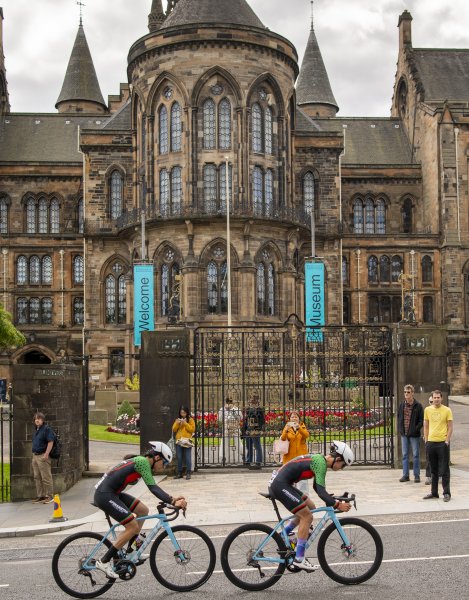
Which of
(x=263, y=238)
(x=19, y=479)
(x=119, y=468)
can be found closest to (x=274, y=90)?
(x=263, y=238)

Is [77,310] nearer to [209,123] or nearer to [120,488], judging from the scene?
[209,123]

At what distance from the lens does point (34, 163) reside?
5875cm

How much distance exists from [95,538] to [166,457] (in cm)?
113

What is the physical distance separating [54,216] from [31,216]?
146 centimetres

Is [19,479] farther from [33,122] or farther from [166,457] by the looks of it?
[33,122]

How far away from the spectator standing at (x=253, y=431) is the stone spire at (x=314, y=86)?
5556 centimetres

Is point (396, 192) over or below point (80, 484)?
over

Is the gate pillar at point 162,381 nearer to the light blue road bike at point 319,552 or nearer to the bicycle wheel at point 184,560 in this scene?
the bicycle wheel at point 184,560

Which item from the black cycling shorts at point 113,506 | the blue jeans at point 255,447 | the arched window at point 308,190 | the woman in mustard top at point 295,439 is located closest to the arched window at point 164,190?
the arched window at point 308,190

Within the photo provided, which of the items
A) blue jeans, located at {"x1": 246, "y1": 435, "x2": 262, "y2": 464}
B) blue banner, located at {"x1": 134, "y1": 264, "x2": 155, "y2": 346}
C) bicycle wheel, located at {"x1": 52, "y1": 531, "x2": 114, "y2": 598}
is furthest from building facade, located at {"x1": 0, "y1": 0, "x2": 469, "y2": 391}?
bicycle wheel, located at {"x1": 52, "y1": 531, "x2": 114, "y2": 598}

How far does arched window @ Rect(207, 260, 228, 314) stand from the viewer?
4594 cm

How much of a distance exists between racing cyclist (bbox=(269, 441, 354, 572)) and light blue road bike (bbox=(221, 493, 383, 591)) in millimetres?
97

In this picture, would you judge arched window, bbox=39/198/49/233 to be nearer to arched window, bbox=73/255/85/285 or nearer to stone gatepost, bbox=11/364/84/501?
arched window, bbox=73/255/85/285

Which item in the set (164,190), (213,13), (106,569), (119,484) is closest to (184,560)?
(106,569)
